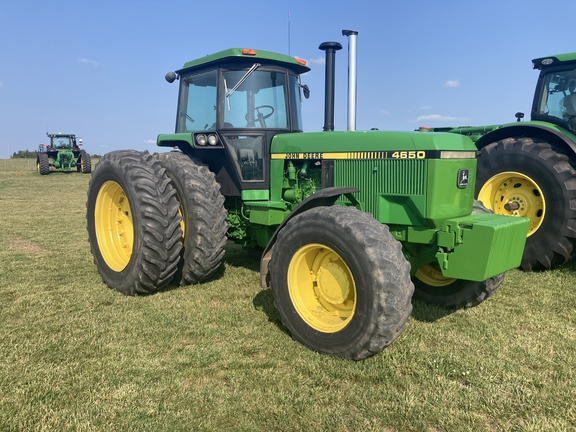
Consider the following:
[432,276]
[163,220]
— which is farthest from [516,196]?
[163,220]

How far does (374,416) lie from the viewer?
2883 millimetres

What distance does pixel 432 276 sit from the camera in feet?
15.6

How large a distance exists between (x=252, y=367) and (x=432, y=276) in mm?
2176

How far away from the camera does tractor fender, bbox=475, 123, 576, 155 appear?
20.0 ft

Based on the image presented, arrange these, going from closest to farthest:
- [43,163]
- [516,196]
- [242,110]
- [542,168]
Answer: [242,110]
[542,168]
[516,196]
[43,163]

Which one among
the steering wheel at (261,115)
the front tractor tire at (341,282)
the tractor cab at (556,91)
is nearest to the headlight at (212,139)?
the steering wheel at (261,115)

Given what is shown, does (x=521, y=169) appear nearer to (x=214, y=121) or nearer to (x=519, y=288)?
(x=519, y=288)

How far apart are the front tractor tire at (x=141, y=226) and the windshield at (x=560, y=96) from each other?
5.29 meters

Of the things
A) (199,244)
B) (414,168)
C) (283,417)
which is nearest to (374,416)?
(283,417)

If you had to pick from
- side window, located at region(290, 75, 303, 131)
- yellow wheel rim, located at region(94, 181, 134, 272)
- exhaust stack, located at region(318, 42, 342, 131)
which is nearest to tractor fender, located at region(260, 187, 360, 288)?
exhaust stack, located at region(318, 42, 342, 131)

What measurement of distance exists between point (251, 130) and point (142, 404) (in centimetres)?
312

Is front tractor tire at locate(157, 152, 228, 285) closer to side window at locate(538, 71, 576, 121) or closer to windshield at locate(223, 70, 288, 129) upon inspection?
windshield at locate(223, 70, 288, 129)

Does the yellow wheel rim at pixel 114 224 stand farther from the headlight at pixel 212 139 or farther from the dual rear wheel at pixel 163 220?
the headlight at pixel 212 139

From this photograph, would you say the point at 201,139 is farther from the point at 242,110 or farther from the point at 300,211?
the point at 300,211
